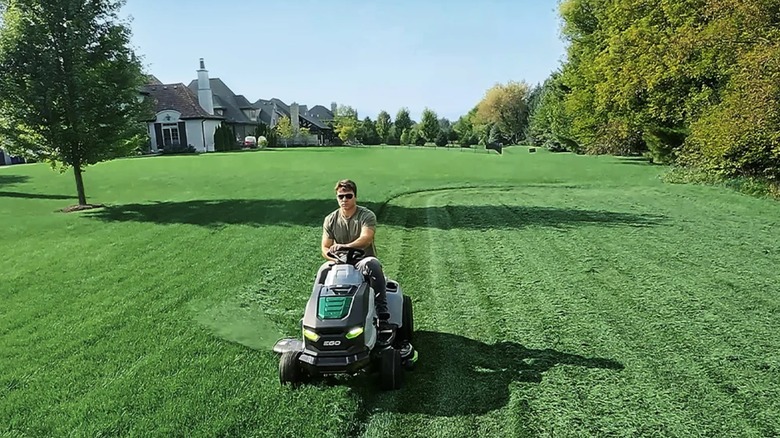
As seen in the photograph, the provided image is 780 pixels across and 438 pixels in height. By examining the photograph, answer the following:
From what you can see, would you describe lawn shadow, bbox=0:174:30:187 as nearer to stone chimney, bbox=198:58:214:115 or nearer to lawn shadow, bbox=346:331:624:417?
lawn shadow, bbox=346:331:624:417

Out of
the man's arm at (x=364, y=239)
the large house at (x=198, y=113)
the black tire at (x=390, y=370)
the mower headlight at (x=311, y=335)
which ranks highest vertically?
the large house at (x=198, y=113)

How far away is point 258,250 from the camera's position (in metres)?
9.62

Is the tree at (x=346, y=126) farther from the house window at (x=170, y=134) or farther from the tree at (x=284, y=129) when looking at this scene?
the house window at (x=170, y=134)

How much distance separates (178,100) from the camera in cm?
5006

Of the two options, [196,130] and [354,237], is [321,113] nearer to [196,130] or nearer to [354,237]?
[196,130]

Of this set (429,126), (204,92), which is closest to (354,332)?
(204,92)

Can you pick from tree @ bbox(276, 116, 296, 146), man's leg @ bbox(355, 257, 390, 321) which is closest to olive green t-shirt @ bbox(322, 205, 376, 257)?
man's leg @ bbox(355, 257, 390, 321)

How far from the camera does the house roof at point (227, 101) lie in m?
58.6

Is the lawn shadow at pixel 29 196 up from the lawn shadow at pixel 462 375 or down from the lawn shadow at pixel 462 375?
down

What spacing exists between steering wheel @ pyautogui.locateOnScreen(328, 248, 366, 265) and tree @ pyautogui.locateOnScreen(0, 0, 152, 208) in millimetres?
12897

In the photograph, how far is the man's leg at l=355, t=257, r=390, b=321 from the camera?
4.52m

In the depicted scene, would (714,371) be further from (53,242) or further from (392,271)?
(53,242)

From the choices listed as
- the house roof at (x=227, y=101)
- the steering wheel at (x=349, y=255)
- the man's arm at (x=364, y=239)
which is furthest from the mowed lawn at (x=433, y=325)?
the house roof at (x=227, y=101)

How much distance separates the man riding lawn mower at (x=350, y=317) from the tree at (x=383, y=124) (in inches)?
3183
